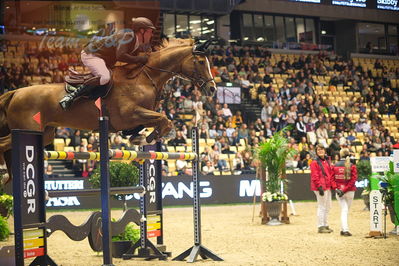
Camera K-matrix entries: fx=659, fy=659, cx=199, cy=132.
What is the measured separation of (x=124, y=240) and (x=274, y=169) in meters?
5.75

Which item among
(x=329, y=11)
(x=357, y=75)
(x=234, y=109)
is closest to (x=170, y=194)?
(x=234, y=109)

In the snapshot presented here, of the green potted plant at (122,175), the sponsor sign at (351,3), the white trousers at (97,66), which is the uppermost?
the sponsor sign at (351,3)

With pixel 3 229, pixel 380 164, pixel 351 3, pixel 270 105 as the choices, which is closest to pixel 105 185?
pixel 3 229

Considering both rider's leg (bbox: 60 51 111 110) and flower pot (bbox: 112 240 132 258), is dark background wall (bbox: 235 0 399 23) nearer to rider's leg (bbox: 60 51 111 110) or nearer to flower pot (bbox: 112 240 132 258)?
flower pot (bbox: 112 240 132 258)

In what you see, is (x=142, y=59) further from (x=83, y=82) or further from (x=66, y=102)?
(x=66, y=102)

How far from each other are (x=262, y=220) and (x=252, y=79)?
1373 centimetres

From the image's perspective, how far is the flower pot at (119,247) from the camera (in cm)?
952

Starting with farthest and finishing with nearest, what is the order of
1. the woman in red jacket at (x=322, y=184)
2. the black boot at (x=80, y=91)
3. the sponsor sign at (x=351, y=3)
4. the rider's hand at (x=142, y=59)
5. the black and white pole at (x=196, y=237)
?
the sponsor sign at (x=351, y=3)
the woman in red jacket at (x=322, y=184)
the black and white pole at (x=196, y=237)
the rider's hand at (x=142, y=59)
the black boot at (x=80, y=91)

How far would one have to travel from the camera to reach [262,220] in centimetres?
1454

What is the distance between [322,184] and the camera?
12.2 metres

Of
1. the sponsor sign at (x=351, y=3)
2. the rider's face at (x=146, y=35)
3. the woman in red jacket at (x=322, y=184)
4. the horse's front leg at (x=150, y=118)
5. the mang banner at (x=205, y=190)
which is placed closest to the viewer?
the horse's front leg at (x=150, y=118)

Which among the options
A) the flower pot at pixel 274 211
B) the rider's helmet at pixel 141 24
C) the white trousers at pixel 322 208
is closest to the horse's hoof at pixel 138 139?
the rider's helmet at pixel 141 24

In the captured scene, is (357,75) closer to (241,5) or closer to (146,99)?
(241,5)

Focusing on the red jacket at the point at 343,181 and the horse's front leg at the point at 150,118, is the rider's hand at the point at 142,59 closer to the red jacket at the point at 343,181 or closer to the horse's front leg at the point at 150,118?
the horse's front leg at the point at 150,118
